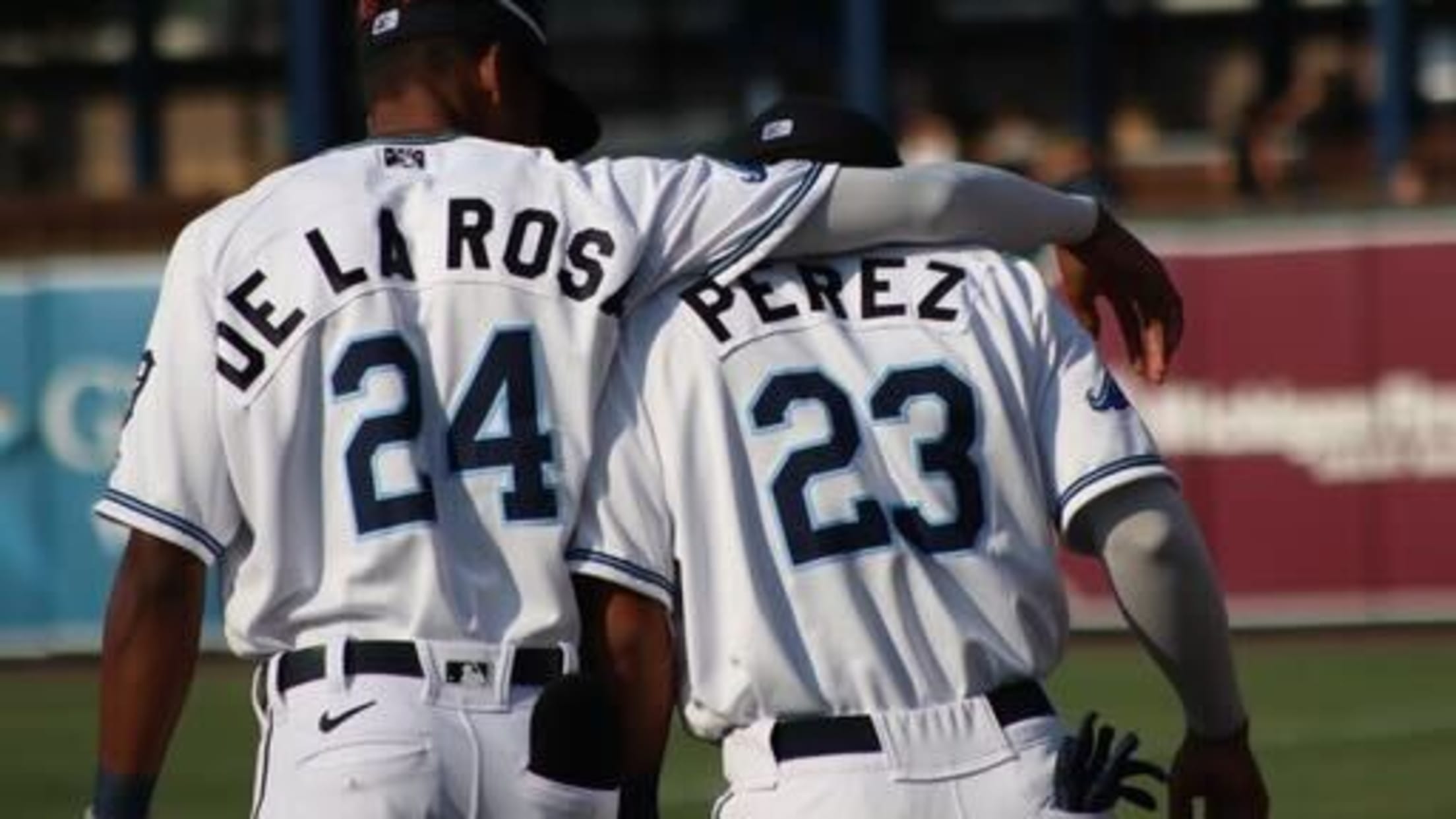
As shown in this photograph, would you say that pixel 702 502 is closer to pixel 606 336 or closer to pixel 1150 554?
pixel 606 336

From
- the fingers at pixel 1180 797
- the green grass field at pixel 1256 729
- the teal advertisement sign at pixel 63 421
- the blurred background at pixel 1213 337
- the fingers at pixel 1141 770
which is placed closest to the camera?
the fingers at pixel 1141 770

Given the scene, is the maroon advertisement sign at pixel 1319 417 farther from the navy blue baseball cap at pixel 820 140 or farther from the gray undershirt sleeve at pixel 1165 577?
the gray undershirt sleeve at pixel 1165 577

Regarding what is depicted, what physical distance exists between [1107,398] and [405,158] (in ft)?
3.02

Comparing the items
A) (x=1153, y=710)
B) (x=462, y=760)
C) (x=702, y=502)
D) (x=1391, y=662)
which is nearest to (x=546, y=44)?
(x=702, y=502)

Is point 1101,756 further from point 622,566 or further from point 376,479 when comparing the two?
point 376,479

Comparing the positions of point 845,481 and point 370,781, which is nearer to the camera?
point 370,781

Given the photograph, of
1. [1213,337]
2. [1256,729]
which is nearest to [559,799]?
[1256,729]

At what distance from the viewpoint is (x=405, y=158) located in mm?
4566

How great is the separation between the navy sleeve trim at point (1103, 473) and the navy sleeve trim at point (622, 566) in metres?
0.51

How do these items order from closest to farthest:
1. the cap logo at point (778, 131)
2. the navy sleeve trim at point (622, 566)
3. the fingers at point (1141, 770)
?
1. the navy sleeve trim at point (622, 566)
2. the fingers at point (1141, 770)
3. the cap logo at point (778, 131)

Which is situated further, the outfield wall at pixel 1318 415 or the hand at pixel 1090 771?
the outfield wall at pixel 1318 415

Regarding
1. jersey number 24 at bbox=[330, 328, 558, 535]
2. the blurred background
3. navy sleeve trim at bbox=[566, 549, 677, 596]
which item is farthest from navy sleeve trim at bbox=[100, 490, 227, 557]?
the blurred background

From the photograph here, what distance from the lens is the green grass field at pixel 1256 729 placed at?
10789 mm

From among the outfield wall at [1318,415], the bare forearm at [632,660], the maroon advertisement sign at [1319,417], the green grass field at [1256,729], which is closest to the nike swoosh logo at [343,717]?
the bare forearm at [632,660]
